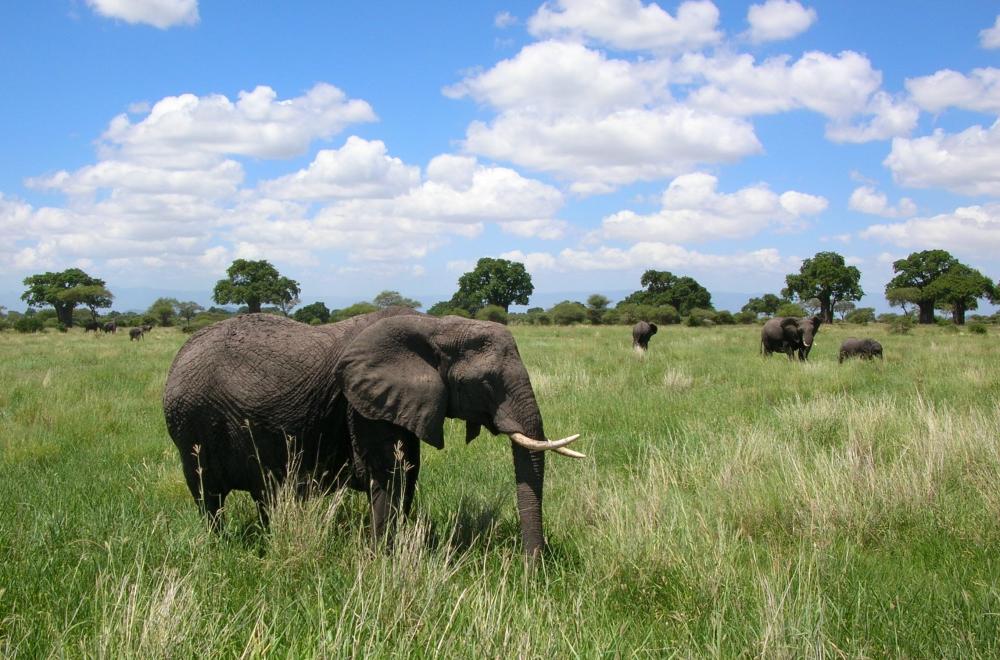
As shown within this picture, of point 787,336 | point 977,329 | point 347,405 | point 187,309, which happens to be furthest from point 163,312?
point 347,405

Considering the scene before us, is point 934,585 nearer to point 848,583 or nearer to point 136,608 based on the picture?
point 848,583

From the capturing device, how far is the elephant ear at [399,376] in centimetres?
465

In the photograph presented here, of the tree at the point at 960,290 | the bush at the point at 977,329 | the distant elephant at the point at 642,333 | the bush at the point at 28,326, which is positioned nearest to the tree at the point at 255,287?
the bush at the point at 28,326

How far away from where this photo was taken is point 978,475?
6008 mm

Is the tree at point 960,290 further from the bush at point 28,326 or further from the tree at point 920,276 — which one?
the bush at point 28,326

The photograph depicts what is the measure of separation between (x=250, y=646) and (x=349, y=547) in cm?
150

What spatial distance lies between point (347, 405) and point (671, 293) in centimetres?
7536

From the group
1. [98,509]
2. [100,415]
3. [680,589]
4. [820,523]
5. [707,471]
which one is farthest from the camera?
[100,415]

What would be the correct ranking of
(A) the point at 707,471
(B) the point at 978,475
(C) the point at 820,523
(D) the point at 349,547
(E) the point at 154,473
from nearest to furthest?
(D) the point at 349,547, (C) the point at 820,523, (B) the point at 978,475, (A) the point at 707,471, (E) the point at 154,473

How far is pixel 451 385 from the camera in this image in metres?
4.82

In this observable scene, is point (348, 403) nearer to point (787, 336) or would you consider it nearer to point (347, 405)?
point (347, 405)

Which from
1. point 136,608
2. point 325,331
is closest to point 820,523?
point 325,331

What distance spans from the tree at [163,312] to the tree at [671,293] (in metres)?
45.6

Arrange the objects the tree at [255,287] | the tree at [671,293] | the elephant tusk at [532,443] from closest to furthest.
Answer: the elephant tusk at [532,443]
the tree at [255,287]
the tree at [671,293]
